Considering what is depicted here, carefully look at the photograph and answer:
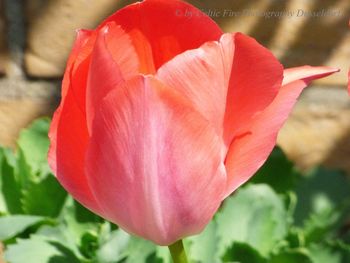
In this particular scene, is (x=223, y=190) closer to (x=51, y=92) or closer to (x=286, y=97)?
(x=286, y=97)

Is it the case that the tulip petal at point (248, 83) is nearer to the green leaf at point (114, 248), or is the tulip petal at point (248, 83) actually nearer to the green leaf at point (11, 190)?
the green leaf at point (114, 248)

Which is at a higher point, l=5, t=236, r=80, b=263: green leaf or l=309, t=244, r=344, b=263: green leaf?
l=5, t=236, r=80, b=263: green leaf

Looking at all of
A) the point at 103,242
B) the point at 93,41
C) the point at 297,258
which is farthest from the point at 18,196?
the point at 93,41

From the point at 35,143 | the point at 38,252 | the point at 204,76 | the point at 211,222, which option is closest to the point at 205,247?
the point at 211,222

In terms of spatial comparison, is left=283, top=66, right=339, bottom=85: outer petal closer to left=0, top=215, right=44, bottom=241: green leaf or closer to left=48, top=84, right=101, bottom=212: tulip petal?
Answer: left=48, top=84, right=101, bottom=212: tulip petal

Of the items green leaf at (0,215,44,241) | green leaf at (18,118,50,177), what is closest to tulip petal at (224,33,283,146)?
green leaf at (0,215,44,241)

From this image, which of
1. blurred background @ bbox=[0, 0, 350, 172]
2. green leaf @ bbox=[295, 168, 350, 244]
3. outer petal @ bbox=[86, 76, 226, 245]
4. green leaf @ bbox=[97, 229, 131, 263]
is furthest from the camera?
blurred background @ bbox=[0, 0, 350, 172]

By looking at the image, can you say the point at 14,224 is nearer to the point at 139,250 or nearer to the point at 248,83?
the point at 139,250
